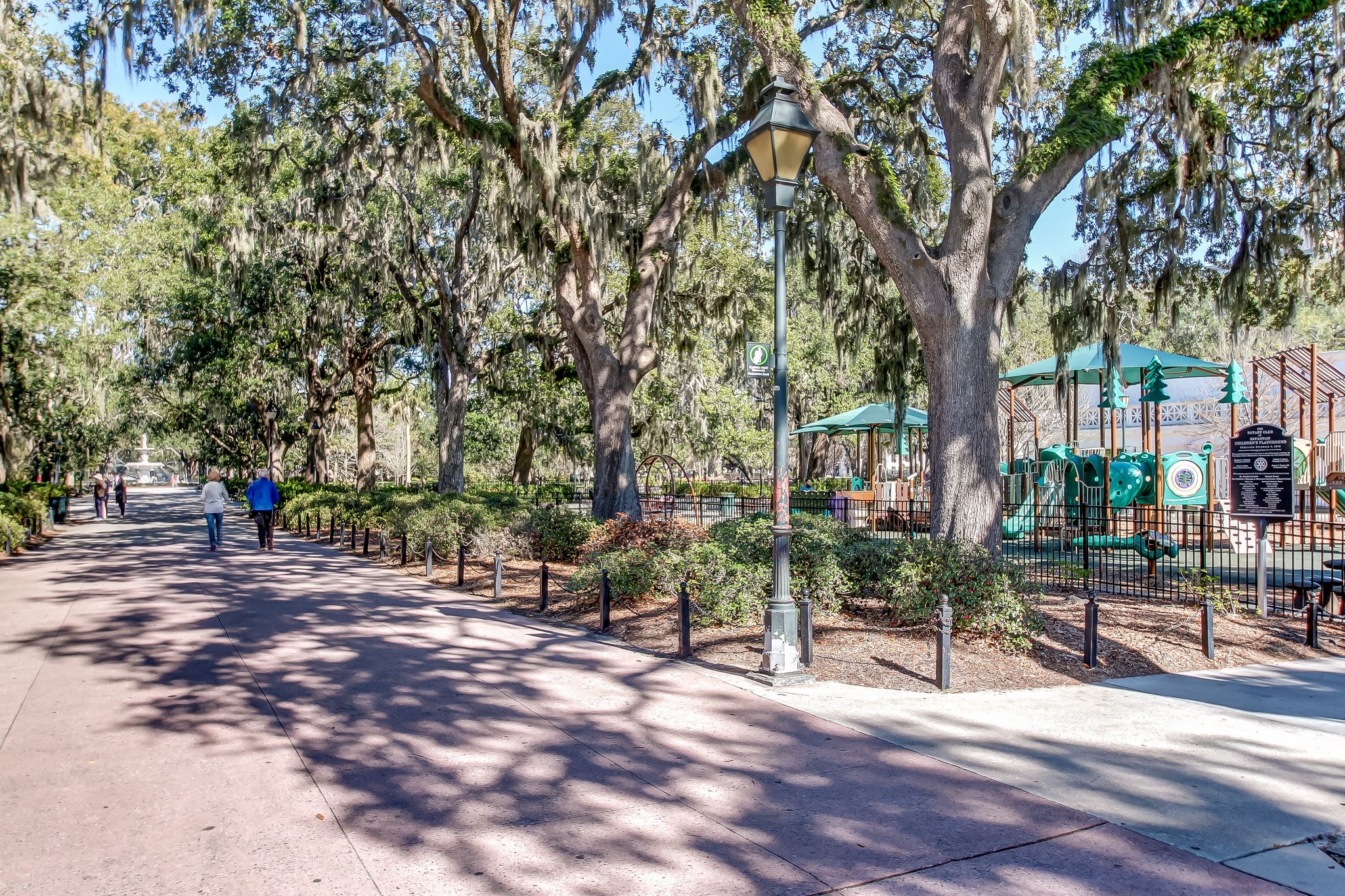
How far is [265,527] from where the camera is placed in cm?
2108

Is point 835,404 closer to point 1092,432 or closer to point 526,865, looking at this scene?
point 1092,432

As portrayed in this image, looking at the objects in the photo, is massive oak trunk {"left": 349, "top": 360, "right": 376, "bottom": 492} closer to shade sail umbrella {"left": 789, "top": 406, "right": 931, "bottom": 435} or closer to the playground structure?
shade sail umbrella {"left": 789, "top": 406, "right": 931, "bottom": 435}

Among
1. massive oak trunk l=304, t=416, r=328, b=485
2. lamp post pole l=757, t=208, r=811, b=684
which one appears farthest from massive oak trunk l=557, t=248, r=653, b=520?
massive oak trunk l=304, t=416, r=328, b=485

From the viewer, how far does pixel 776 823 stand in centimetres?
487

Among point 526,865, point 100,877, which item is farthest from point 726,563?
point 100,877

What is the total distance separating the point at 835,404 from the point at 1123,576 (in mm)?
28586

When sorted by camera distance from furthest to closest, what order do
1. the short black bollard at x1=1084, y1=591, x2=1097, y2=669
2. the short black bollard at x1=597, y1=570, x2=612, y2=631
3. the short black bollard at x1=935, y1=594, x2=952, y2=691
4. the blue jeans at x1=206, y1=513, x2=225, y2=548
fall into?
the blue jeans at x1=206, y1=513, x2=225, y2=548
the short black bollard at x1=597, y1=570, x2=612, y2=631
the short black bollard at x1=1084, y1=591, x2=1097, y2=669
the short black bollard at x1=935, y1=594, x2=952, y2=691

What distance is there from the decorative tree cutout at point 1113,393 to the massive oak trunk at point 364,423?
2321cm

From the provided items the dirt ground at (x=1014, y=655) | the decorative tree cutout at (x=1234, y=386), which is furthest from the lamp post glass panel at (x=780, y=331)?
the decorative tree cutout at (x=1234, y=386)

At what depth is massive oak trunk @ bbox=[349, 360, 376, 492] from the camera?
31.1 meters

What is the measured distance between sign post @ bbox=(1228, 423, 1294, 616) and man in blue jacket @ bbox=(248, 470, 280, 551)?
1882cm

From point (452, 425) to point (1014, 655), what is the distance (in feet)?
59.1

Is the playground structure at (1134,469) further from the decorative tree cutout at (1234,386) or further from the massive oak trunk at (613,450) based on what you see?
the massive oak trunk at (613,450)

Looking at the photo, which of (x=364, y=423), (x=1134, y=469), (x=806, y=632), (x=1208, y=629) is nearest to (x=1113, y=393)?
(x=1134, y=469)
